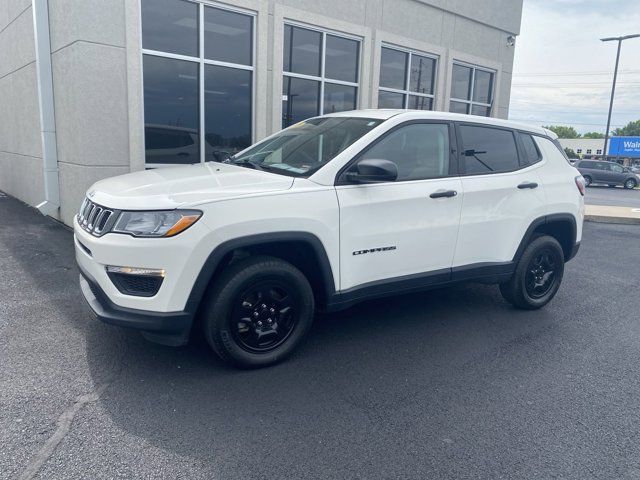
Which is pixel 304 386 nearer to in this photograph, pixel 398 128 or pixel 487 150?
pixel 398 128

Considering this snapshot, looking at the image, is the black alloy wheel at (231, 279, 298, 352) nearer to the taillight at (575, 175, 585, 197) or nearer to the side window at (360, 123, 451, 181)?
the side window at (360, 123, 451, 181)

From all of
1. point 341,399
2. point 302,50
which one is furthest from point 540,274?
point 302,50

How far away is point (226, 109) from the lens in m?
8.71

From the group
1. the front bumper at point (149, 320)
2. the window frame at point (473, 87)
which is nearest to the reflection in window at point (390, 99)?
the window frame at point (473, 87)

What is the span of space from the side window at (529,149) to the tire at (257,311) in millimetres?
2827

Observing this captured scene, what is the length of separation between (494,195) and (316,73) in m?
6.18

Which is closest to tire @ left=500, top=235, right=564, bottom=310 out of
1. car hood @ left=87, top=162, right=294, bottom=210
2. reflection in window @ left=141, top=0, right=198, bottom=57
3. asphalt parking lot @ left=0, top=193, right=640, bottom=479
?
asphalt parking lot @ left=0, top=193, right=640, bottom=479

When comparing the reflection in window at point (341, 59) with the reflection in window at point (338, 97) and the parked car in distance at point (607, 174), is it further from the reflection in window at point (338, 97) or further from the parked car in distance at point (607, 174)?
the parked car in distance at point (607, 174)

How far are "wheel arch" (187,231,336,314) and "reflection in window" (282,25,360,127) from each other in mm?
6148

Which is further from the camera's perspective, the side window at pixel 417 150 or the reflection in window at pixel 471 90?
the reflection in window at pixel 471 90

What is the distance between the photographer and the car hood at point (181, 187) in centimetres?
327

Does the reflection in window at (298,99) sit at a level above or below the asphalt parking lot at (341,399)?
above

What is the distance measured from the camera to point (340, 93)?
10.5 m

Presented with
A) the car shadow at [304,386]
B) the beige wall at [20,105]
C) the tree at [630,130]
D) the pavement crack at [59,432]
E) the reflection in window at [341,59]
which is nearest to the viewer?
the pavement crack at [59,432]
